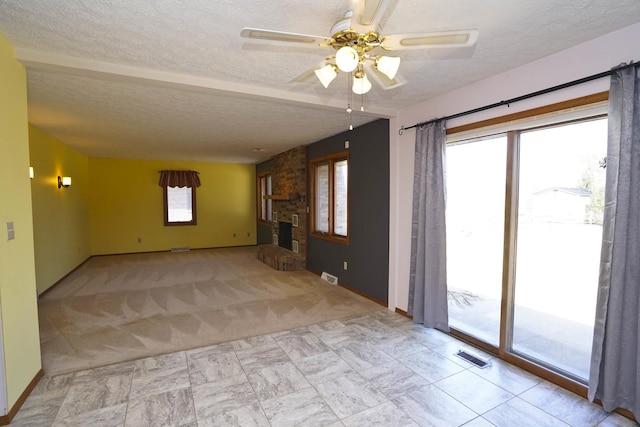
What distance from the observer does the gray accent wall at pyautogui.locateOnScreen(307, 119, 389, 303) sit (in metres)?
3.99

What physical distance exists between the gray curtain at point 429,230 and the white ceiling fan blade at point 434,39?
5.71 ft

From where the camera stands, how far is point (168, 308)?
3.91 meters

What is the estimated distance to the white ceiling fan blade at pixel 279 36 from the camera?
1304 millimetres

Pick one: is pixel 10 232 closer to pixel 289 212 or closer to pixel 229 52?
pixel 229 52

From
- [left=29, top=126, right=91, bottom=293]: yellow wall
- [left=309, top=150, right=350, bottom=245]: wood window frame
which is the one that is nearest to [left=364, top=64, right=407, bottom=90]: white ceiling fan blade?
[left=309, top=150, right=350, bottom=245]: wood window frame

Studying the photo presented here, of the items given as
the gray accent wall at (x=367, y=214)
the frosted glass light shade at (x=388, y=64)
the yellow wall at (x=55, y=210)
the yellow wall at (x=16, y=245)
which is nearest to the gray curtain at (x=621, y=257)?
the frosted glass light shade at (x=388, y=64)

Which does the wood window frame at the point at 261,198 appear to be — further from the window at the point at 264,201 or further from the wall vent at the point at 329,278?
the wall vent at the point at 329,278

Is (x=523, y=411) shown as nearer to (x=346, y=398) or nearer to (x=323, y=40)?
(x=346, y=398)

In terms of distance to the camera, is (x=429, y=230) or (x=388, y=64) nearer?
(x=388, y=64)

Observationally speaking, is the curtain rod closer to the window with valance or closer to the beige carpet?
the beige carpet

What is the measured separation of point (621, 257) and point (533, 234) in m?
0.70

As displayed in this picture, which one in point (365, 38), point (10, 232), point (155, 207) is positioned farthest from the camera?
point (155, 207)

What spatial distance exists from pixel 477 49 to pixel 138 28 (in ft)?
7.23

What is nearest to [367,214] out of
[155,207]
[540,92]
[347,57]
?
[540,92]
